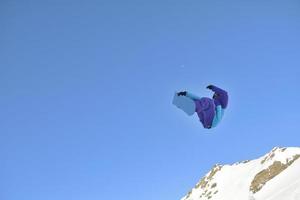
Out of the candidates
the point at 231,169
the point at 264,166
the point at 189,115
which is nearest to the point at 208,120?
the point at 189,115

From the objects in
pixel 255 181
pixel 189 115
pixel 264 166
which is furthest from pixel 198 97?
pixel 264 166

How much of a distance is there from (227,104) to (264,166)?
5170 cm

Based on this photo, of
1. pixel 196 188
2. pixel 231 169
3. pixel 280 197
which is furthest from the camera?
pixel 196 188

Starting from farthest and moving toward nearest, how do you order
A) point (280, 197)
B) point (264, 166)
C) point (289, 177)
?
point (264, 166) → point (289, 177) → point (280, 197)

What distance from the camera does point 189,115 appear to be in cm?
2598

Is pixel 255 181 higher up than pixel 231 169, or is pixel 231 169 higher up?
pixel 231 169

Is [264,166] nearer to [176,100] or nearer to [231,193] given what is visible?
[231,193]

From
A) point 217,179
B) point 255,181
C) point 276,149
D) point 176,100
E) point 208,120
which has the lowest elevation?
point 208,120

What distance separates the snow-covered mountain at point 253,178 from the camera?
5644 centimetres

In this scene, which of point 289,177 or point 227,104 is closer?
point 227,104

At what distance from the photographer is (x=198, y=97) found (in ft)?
86.1

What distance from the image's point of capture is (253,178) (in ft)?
243

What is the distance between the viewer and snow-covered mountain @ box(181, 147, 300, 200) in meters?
56.4

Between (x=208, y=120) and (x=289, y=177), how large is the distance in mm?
32446
